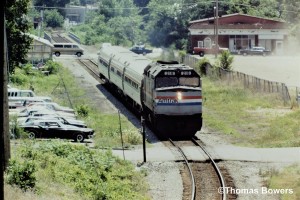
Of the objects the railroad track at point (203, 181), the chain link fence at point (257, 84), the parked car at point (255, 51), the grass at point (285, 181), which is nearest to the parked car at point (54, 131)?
the railroad track at point (203, 181)

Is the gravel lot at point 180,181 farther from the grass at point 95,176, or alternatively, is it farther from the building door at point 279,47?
the building door at point 279,47

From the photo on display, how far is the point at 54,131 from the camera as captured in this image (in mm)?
34406

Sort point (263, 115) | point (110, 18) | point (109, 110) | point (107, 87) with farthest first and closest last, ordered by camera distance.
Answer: point (110, 18)
point (107, 87)
point (109, 110)
point (263, 115)

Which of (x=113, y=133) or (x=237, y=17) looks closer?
(x=113, y=133)

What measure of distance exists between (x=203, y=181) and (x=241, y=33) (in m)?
75.5

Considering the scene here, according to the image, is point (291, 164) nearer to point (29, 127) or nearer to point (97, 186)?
point (97, 186)

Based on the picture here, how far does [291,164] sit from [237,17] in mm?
73208

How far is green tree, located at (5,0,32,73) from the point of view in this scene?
5344cm

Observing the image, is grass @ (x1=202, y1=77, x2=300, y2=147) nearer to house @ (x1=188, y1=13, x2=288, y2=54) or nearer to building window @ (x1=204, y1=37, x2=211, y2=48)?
building window @ (x1=204, y1=37, x2=211, y2=48)

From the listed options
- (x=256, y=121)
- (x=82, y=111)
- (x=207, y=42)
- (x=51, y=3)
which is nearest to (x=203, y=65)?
(x=82, y=111)

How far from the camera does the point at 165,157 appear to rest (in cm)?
3025

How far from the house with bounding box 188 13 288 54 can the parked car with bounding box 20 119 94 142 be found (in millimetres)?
65753

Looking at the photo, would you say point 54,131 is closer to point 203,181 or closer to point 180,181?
point 180,181

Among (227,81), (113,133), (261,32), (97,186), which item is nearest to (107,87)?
(227,81)
